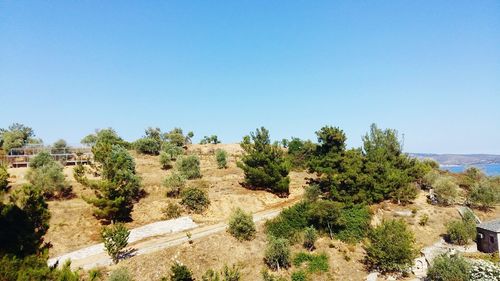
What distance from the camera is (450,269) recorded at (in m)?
25.4

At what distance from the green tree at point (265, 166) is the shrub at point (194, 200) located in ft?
32.1

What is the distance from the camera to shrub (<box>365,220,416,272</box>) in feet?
93.1

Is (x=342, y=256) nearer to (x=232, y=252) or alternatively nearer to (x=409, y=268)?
(x=409, y=268)

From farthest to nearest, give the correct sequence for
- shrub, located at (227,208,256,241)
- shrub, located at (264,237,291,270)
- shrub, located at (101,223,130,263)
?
shrub, located at (227,208,256,241) → shrub, located at (264,237,291,270) → shrub, located at (101,223,130,263)

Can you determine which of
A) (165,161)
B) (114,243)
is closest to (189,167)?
(165,161)

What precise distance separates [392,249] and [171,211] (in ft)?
79.9

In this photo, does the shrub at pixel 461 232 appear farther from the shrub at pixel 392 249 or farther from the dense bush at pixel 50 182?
the dense bush at pixel 50 182

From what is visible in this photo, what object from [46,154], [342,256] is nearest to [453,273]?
[342,256]

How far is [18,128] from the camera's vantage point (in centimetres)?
8469

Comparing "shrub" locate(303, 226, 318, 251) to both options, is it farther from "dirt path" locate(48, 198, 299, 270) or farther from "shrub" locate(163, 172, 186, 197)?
"shrub" locate(163, 172, 186, 197)

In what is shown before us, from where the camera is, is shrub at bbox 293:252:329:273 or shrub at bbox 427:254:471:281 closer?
shrub at bbox 427:254:471:281

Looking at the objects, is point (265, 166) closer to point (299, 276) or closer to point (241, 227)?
point (241, 227)

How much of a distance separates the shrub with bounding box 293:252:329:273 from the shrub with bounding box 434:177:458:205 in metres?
23.4

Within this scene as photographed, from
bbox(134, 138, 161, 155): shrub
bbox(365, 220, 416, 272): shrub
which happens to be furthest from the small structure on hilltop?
bbox(134, 138, 161, 155): shrub
